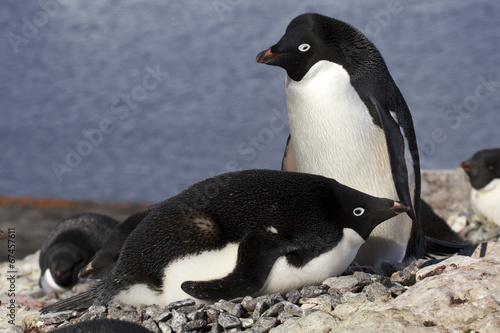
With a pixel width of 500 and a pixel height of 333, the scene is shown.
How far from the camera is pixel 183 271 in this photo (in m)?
2.57

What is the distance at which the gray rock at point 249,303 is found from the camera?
8.12ft

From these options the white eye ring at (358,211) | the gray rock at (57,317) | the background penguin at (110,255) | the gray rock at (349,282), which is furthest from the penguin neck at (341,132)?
the gray rock at (57,317)

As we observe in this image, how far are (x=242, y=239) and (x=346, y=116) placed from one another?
39.2 inches

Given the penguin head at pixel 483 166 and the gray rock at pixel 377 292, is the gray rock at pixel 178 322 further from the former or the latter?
the penguin head at pixel 483 166

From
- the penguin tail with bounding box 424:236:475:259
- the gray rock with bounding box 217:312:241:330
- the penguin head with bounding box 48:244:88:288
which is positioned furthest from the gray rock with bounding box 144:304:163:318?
the penguin head with bounding box 48:244:88:288

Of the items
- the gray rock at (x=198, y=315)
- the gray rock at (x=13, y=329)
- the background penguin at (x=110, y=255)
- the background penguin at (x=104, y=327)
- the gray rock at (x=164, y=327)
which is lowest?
the gray rock at (x=164, y=327)

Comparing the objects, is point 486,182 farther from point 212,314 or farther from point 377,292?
point 212,314

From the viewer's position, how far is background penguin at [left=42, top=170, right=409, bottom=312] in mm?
2525

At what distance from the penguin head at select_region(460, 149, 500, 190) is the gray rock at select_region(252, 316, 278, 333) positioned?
144 inches

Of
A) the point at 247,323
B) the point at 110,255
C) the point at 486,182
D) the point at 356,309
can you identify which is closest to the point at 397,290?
the point at 356,309

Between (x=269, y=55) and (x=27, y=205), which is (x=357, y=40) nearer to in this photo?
(x=269, y=55)

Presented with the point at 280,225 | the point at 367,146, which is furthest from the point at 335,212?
the point at 367,146

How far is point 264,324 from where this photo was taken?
237 cm

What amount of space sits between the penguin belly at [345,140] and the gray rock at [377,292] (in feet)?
2.71
